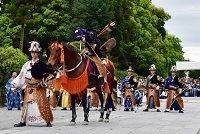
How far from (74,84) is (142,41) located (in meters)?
47.9

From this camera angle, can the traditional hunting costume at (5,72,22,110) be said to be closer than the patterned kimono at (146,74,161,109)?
No

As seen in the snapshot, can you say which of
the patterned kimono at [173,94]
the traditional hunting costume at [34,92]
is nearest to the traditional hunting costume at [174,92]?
the patterned kimono at [173,94]

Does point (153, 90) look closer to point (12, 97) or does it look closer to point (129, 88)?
point (129, 88)

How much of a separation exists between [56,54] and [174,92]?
10.6 meters

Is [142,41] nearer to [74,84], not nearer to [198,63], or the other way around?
[198,63]

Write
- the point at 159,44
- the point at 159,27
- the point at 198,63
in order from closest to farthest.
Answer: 1. the point at 198,63
2. the point at 159,44
3. the point at 159,27

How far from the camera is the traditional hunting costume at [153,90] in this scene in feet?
74.6

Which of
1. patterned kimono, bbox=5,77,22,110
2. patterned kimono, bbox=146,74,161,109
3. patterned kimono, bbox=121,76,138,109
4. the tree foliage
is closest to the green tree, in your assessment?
the tree foliage

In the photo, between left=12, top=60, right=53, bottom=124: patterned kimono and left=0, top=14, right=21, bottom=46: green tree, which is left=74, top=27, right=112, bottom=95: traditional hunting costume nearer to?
left=12, top=60, right=53, bottom=124: patterned kimono

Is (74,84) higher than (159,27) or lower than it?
lower

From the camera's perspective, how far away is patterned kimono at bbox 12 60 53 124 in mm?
12797

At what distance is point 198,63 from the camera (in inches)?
2035

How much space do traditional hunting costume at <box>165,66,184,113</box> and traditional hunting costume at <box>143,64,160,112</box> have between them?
0.50 metres

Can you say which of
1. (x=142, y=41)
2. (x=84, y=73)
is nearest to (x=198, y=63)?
(x=142, y=41)
